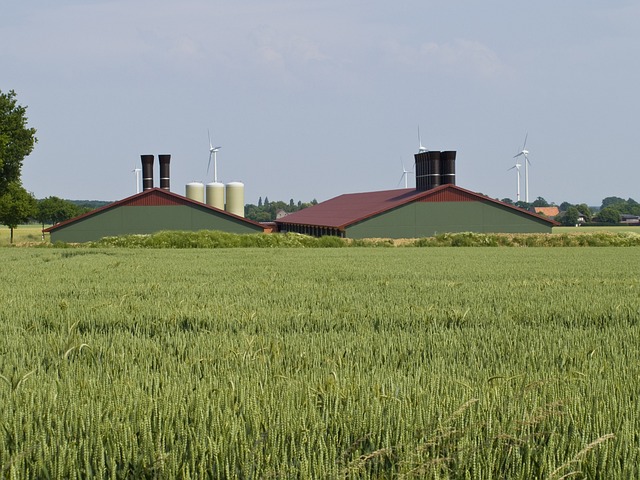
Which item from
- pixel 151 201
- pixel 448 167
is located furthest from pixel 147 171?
pixel 448 167

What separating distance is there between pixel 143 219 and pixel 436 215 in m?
23.3

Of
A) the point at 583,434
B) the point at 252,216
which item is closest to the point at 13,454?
the point at 583,434

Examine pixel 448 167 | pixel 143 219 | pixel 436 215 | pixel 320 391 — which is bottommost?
pixel 320 391

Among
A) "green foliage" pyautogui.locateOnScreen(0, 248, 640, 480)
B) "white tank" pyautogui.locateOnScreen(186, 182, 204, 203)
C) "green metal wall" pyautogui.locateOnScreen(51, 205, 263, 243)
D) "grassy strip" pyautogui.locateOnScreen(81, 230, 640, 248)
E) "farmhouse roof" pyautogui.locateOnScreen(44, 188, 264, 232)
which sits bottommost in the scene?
"green foliage" pyautogui.locateOnScreen(0, 248, 640, 480)

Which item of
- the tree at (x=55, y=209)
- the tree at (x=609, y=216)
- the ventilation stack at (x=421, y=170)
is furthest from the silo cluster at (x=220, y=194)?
the tree at (x=609, y=216)

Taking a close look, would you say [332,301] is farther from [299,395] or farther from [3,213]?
[3,213]

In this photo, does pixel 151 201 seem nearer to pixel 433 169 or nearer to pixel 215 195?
pixel 215 195

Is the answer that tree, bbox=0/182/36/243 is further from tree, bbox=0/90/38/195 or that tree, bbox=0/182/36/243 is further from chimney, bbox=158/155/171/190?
chimney, bbox=158/155/171/190

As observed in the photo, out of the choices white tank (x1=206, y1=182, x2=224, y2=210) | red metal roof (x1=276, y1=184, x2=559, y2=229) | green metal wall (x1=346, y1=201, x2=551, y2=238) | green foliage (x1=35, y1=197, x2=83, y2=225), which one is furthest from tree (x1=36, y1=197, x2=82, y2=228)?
green metal wall (x1=346, y1=201, x2=551, y2=238)

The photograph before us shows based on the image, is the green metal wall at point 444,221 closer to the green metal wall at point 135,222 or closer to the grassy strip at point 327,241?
the grassy strip at point 327,241

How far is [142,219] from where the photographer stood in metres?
61.1

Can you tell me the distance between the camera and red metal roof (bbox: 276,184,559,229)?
61.9 metres

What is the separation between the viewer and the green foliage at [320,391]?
4027mm

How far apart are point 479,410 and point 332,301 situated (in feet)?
23.6
